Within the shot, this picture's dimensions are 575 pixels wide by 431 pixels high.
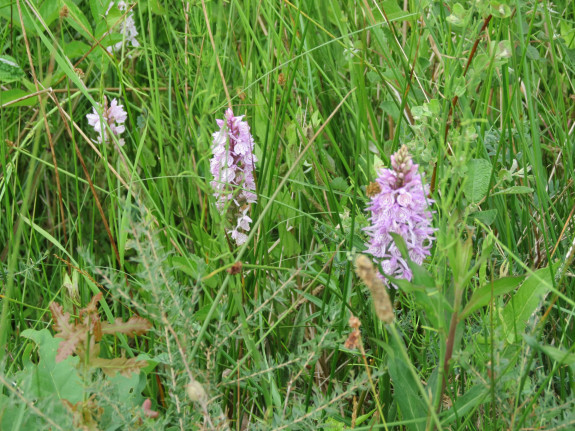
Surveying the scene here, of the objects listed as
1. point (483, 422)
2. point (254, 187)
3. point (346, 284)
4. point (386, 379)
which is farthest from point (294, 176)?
point (483, 422)

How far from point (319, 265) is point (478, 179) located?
0.44 m

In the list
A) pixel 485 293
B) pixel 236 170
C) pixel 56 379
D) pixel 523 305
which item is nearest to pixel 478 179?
pixel 523 305

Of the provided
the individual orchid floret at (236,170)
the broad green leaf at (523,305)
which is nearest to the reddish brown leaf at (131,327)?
the individual orchid floret at (236,170)

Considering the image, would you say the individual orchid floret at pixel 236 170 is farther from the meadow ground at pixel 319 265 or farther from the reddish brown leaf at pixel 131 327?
the reddish brown leaf at pixel 131 327

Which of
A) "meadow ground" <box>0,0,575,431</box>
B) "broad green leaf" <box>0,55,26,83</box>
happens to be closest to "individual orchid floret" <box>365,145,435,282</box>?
"meadow ground" <box>0,0,575,431</box>

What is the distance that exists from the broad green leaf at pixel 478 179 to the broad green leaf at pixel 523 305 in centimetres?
19

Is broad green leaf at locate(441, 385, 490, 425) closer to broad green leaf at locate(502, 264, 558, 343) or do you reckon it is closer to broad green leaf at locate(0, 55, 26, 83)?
broad green leaf at locate(502, 264, 558, 343)

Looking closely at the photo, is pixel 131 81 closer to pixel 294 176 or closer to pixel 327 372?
pixel 294 176

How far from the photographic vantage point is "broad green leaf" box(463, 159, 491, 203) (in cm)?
117

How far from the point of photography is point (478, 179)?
1.18 meters

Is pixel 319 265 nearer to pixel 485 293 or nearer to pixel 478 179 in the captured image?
pixel 478 179

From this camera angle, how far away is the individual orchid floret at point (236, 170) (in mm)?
1270

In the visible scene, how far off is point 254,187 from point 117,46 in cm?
94

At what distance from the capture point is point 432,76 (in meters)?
1.84
